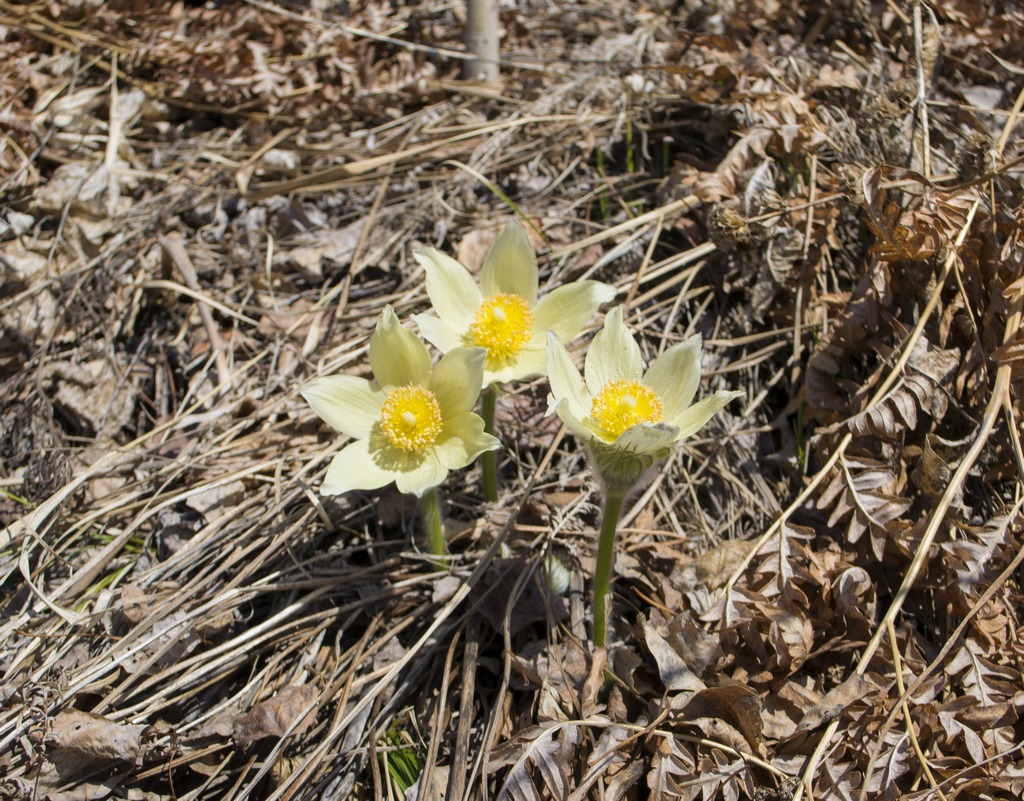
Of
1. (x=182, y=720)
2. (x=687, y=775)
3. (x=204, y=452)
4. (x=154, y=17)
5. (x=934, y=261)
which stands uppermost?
(x=154, y=17)

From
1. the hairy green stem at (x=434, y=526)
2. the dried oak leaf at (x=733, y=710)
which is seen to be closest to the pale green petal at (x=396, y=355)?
the hairy green stem at (x=434, y=526)

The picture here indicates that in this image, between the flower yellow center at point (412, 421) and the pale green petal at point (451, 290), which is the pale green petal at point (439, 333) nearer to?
the pale green petal at point (451, 290)

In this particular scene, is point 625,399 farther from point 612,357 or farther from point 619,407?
point 612,357

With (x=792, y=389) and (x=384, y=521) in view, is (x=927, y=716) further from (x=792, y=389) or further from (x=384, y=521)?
(x=384, y=521)

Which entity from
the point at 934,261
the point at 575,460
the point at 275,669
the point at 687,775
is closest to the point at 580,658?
the point at 687,775

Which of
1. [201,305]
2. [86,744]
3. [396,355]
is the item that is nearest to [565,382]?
[396,355]
